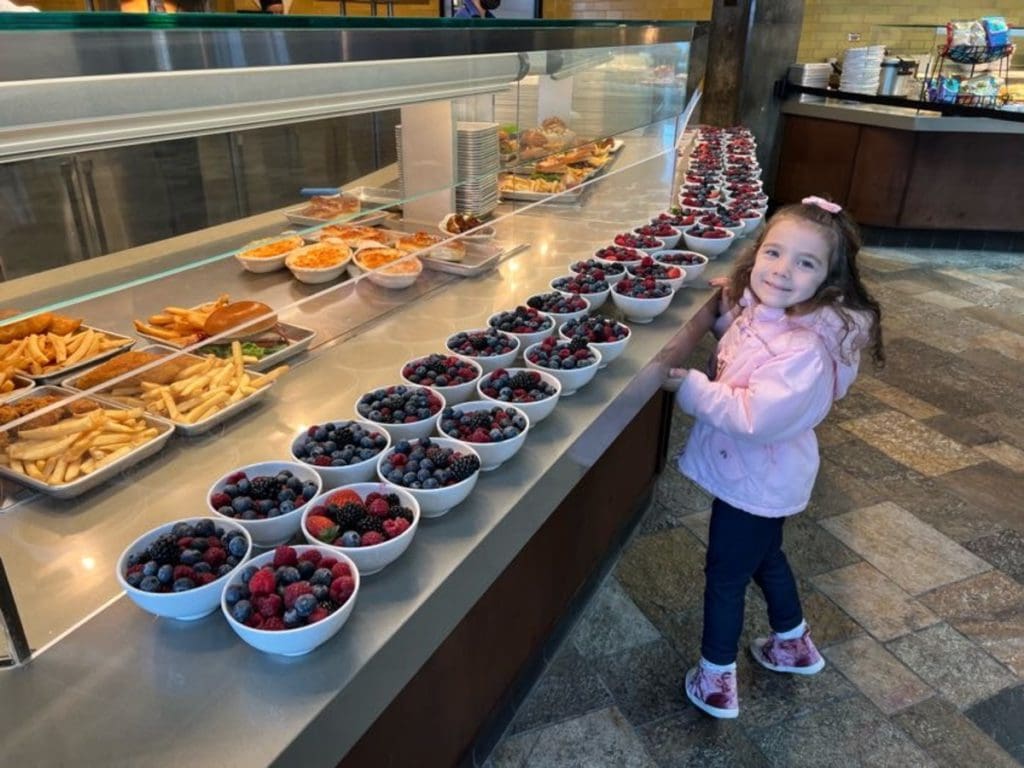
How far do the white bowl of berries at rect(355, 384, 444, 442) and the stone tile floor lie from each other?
97 centimetres

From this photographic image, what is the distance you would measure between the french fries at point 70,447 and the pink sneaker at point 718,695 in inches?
61.7

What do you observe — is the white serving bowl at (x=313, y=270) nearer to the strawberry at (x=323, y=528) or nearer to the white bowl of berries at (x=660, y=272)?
the white bowl of berries at (x=660, y=272)

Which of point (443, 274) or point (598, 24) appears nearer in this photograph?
point (598, 24)

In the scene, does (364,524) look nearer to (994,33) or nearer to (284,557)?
(284,557)

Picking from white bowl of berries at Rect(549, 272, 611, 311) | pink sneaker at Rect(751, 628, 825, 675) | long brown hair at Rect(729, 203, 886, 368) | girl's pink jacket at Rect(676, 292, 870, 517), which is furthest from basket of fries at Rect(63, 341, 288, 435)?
pink sneaker at Rect(751, 628, 825, 675)

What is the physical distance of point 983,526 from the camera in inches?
117

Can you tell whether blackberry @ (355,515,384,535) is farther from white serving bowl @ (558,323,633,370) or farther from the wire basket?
the wire basket

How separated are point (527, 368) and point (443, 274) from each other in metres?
0.90

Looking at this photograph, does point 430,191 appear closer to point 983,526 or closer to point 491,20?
point 491,20

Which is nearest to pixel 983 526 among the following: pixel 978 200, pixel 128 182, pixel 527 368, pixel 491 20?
pixel 527 368

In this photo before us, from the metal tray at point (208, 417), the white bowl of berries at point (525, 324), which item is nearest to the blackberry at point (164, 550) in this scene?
the metal tray at point (208, 417)

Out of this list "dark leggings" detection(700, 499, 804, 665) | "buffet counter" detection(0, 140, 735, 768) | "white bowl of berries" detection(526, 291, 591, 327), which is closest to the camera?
"buffet counter" detection(0, 140, 735, 768)

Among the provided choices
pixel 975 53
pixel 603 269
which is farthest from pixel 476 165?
pixel 975 53

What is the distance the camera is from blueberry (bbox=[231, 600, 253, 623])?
1111 millimetres
